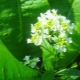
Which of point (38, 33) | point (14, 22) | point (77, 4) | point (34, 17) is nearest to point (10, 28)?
point (14, 22)

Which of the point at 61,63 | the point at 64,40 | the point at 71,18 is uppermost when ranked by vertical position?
the point at 71,18

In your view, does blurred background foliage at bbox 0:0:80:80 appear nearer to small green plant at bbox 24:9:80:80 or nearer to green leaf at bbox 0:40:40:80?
small green plant at bbox 24:9:80:80

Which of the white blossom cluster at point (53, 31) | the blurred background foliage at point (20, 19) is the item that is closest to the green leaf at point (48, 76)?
the white blossom cluster at point (53, 31)

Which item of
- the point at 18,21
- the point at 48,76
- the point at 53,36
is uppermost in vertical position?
the point at 18,21

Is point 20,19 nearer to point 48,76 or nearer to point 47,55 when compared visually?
point 47,55

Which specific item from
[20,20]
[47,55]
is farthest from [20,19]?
[47,55]

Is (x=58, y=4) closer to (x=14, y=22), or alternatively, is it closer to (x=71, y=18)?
(x=71, y=18)
